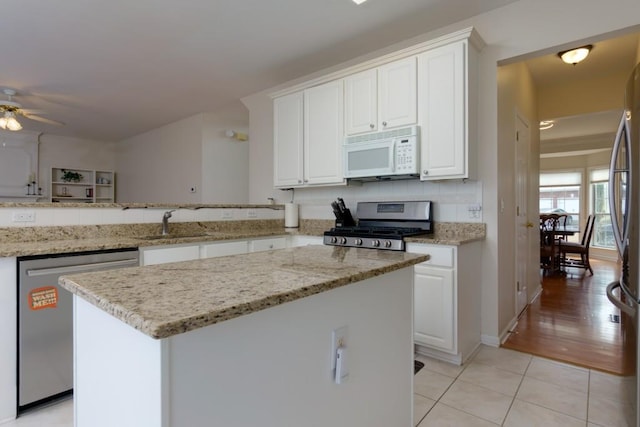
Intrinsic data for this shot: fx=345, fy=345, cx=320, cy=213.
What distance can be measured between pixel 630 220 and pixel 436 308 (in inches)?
48.0

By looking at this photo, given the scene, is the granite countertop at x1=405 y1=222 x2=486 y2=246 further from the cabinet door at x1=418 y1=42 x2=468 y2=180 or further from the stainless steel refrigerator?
the stainless steel refrigerator

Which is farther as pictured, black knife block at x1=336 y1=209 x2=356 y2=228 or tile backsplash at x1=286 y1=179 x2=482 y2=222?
black knife block at x1=336 y1=209 x2=356 y2=228

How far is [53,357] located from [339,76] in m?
2.97

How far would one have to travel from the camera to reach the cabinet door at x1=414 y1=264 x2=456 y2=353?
2.38 m

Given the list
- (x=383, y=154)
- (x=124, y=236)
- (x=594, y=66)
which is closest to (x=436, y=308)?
(x=383, y=154)

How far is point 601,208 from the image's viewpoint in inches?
294

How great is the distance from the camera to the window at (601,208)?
735 centimetres

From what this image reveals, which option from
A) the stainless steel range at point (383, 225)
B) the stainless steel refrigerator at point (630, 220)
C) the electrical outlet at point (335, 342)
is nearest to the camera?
the electrical outlet at point (335, 342)

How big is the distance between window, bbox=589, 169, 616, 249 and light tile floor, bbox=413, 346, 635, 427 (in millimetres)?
6676

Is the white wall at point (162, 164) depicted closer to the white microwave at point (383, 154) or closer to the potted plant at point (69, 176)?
the potted plant at point (69, 176)

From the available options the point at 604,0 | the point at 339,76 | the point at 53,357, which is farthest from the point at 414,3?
the point at 53,357

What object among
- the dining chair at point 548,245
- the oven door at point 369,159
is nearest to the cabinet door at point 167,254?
the oven door at point 369,159

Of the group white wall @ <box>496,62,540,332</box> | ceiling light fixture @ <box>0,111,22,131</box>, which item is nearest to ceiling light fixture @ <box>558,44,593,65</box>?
white wall @ <box>496,62,540,332</box>

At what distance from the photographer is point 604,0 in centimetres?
229
